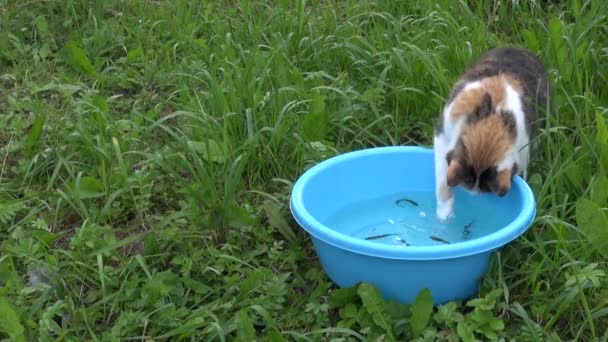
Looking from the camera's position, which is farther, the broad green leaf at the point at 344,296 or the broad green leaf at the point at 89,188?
the broad green leaf at the point at 89,188

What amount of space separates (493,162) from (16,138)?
7.34ft

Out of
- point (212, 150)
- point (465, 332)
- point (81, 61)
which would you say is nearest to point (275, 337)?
point (465, 332)

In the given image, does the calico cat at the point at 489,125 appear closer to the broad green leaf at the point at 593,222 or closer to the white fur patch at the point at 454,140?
the white fur patch at the point at 454,140

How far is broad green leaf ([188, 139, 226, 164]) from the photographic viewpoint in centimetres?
350

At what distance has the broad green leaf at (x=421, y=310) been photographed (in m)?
2.77

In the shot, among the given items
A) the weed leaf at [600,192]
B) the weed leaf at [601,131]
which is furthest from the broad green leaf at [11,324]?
the weed leaf at [601,131]

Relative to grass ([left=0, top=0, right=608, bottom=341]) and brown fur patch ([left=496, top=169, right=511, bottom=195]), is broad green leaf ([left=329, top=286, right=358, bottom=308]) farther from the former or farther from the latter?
brown fur patch ([left=496, top=169, right=511, bottom=195])

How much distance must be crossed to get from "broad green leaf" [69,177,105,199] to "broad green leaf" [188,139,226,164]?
1.35 ft

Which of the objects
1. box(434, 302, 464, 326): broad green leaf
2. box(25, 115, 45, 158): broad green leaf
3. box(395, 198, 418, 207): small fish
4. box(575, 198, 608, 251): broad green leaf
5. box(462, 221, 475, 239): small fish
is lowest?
box(395, 198, 418, 207): small fish

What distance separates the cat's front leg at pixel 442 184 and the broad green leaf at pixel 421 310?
1.95 ft

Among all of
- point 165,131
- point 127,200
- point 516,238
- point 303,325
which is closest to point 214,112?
point 165,131

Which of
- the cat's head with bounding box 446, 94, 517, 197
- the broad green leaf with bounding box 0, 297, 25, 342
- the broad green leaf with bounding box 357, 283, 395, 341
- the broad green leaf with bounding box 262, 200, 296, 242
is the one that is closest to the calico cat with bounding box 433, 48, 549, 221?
the cat's head with bounding box 446, 94, 517, 197

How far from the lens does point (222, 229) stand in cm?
330

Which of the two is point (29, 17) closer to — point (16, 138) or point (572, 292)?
point (16, 138)
